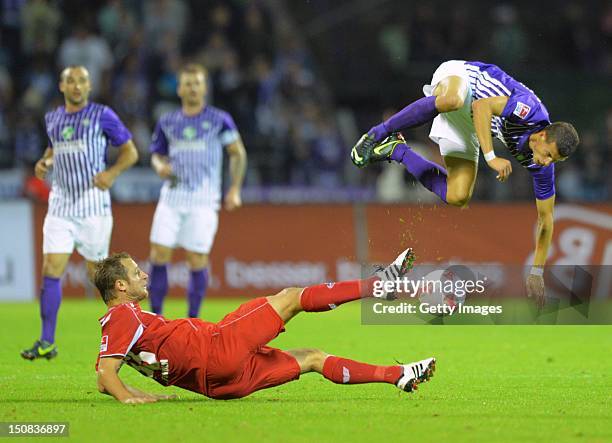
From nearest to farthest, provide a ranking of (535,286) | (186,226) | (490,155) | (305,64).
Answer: (490,155) < (535,286) < (186,226) < (305,64)

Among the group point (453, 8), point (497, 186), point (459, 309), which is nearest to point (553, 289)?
point (459, 309)

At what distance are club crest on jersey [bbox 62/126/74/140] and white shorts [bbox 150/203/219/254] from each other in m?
2.10

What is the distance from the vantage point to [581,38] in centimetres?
2036

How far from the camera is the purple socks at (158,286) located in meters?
11.9

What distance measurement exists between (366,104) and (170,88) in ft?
12.0

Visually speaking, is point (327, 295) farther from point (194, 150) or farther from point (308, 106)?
point (308, 106)

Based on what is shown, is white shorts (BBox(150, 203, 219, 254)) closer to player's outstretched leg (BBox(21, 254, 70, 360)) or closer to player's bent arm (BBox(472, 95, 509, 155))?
player's outstretched leg (BBox(21, 254, 70, 360))

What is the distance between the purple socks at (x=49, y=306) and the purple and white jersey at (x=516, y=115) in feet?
13.0

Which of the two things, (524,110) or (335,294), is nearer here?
(335,294)

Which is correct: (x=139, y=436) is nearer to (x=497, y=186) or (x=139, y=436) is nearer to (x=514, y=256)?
(x=514, y=256)

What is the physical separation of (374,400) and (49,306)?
366 cm

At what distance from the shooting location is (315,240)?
1598 cm

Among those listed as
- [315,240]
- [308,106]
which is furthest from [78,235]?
[308,106]

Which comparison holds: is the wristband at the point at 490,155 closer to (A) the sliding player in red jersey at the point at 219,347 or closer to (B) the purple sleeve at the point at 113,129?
(A) the sliding player in red jersey at the point at 219,347
